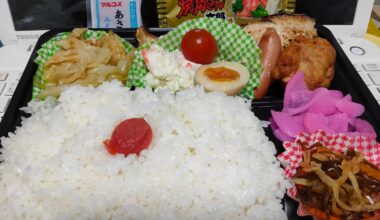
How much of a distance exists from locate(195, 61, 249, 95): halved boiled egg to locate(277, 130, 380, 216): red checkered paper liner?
522mm

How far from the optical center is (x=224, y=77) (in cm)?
256

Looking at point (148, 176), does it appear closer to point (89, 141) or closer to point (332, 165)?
point (89, 141)

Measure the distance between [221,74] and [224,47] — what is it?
0.33m

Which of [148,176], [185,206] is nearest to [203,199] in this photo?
[185,206]

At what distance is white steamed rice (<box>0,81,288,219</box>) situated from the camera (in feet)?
6.41

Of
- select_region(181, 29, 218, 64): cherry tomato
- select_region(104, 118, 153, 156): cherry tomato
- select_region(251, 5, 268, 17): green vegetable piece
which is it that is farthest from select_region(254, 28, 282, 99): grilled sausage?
select_region(104, 118, 153, 156): cherry tomato

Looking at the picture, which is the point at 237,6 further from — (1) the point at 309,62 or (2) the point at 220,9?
(1) the point at 309,62

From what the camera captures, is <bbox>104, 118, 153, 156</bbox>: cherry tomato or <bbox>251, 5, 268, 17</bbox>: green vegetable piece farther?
<bbox>251, 5, 268, 17</bbox>: green vegetable piece

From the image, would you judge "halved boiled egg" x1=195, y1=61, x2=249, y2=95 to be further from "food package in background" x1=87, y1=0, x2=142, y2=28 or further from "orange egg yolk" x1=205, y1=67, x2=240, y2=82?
"food package in background" x1=87, y1=0, x2=142, y2=28

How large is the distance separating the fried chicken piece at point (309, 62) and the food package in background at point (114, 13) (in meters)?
1.24

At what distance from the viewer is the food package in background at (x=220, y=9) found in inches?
122

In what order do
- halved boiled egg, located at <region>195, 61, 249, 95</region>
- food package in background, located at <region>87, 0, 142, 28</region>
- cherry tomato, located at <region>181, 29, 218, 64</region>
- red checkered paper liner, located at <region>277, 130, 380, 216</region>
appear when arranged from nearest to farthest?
red checkered paper liner, located at <region>277, 130, 380, 216</region>
halved boiled egg, located at <region>195, 61, 249, 95</region>
cherry tomato, located at <region>181, 29, 218, 64</region>
food package in background, located at <region>87, 0, 142, 28</region>

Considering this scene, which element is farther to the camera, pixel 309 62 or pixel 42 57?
pixel 42 57

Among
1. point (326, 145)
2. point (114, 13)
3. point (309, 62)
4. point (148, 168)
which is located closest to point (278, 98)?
point (309, 62)
